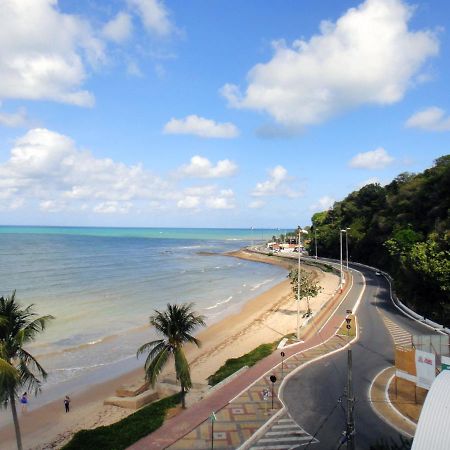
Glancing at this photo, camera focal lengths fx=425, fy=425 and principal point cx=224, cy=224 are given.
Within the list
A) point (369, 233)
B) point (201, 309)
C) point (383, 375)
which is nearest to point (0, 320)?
point (383, 375)

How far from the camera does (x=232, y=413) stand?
2055cm

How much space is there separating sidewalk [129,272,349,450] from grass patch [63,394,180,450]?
21.2 inches

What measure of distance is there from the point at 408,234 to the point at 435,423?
162 feet

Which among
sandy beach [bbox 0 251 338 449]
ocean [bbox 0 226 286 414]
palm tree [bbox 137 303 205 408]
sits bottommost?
sandy beach [bbox 0 251 338 449]

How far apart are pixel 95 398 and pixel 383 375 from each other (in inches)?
751

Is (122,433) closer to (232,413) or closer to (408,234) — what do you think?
(232,413)

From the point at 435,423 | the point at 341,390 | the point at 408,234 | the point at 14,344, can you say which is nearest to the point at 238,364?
the point at 341,390

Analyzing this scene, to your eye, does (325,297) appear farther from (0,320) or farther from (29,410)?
(0,320)

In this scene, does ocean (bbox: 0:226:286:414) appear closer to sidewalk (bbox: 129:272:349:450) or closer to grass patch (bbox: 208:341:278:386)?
grass patch (bbox: 208:341:278:386)

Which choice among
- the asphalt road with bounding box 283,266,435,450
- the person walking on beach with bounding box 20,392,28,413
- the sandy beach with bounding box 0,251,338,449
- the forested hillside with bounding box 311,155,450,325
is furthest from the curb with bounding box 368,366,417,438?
the person walking on beach with bounding box 20,392,28,413

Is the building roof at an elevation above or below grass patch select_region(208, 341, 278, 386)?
above

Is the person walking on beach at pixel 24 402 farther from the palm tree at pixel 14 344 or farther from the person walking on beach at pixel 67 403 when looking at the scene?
the palm tree at pixel 14 344

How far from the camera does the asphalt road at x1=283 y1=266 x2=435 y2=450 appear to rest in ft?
61.0

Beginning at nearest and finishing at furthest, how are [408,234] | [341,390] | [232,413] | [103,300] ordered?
[232,413] < [341,390] < [408,234] < [103,300]
